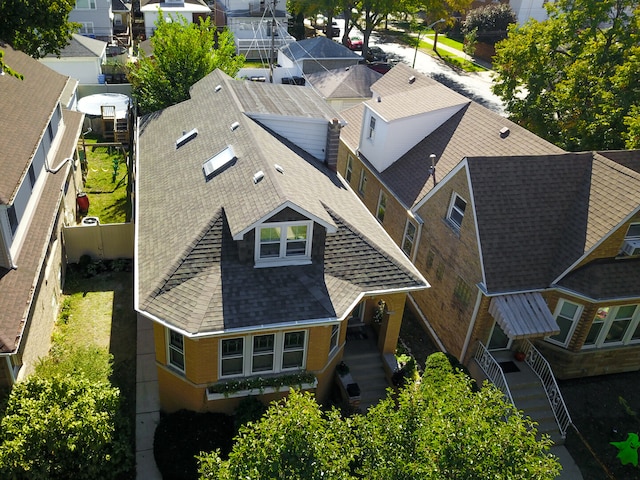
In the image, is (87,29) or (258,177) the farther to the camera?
(87,29)

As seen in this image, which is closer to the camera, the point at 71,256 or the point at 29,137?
Answer: the point at 29,137

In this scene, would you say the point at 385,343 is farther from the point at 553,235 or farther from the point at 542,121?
the point at 542,121

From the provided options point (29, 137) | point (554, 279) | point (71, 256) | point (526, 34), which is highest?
point (526, 34)

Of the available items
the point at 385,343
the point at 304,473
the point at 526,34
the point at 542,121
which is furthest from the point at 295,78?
the point at 304,473

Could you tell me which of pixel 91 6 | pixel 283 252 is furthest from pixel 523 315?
pixel 91 6

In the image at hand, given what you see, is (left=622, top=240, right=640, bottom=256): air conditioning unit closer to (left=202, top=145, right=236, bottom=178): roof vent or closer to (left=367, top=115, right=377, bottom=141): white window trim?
(left=367, top=115, right=377, bottom=141): white window trim

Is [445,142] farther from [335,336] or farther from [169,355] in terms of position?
[169,355]

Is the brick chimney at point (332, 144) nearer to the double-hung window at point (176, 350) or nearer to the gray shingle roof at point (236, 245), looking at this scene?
the gray shingle roof at point (236, 245)

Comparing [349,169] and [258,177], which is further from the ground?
[258,177]
